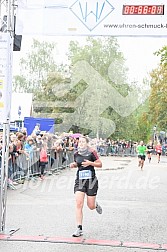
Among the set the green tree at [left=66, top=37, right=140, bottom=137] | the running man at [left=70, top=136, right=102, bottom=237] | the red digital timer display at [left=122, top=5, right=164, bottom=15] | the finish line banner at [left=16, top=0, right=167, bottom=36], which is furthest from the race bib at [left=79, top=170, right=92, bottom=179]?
the green tree at [left=66, top=37, right=140, bottom=137]

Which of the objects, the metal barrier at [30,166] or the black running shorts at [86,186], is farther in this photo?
the metal barrier at [30,166]

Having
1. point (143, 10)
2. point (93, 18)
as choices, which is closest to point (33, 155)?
point (93, 18)

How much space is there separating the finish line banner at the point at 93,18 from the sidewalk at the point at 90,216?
137 inches

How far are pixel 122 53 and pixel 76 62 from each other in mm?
6365

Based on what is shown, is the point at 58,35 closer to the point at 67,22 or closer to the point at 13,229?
the point at 67,22

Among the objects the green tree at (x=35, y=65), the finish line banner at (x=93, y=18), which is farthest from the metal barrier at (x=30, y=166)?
the green tree at (x=35, y=65)

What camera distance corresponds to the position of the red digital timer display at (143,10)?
895 cm

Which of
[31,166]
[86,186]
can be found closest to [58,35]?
[86,186]

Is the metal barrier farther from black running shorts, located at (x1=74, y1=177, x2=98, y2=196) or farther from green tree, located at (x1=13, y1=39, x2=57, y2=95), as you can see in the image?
green tree, located at (x1=13, y1=39, x2=57, y2=95)

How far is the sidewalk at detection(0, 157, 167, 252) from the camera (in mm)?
8023

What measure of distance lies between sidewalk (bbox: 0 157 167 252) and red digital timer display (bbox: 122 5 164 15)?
3.83 metres

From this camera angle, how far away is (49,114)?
51.1m

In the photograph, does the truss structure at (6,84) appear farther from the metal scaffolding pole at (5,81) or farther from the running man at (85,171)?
the running man at (85,171)

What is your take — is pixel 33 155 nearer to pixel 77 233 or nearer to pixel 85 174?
pixel 85 174
